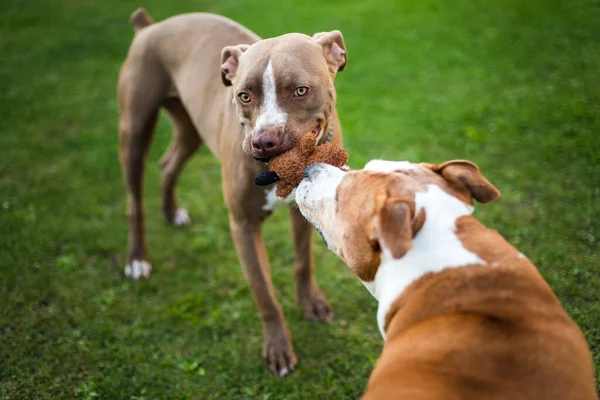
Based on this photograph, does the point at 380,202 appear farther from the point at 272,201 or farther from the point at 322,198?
the point at 272,201

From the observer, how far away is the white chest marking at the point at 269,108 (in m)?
3.26

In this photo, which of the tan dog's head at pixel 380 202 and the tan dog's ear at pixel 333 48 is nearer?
the tan dog's head at pixel 380 202

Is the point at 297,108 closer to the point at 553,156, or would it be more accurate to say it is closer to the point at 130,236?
the point at 130,236

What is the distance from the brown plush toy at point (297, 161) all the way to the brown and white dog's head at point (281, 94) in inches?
3.0

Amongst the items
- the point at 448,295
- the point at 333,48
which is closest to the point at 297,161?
the point at 333,48

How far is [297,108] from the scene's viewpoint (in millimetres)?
3346

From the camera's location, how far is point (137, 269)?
513cm

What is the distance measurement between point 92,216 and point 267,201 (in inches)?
111

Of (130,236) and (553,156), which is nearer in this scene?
(130,236)

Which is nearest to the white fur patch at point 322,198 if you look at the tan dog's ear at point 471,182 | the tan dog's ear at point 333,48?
the tan dog's ear at point 471,182

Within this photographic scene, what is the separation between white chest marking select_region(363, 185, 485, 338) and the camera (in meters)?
2.46

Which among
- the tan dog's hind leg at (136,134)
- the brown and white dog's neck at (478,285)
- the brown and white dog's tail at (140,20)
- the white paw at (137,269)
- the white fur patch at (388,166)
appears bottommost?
the white paw at (137,269)

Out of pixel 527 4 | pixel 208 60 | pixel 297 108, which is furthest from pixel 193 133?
pixel 527 4

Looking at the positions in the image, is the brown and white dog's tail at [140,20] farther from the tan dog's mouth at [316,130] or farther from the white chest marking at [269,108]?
the tan dog's mouth at [316,130]
